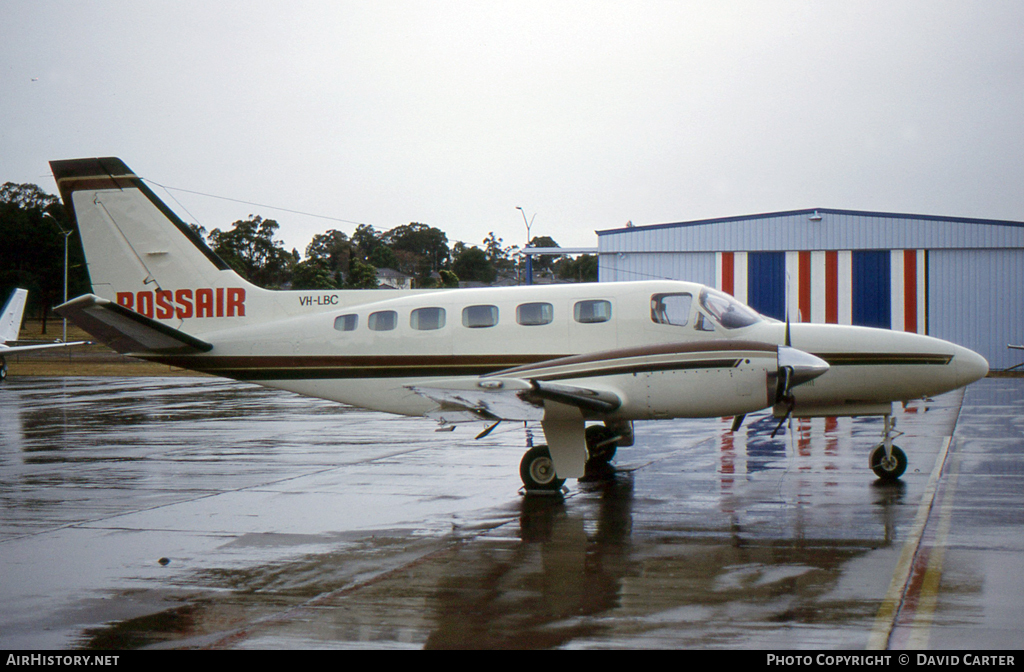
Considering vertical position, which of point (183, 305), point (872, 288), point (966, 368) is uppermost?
point (872, 288)

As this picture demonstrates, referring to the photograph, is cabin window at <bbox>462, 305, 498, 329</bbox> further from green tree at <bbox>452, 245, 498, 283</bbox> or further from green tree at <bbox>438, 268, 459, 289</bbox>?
green tree at <bbox>452, 245, 498, 283</bbox>

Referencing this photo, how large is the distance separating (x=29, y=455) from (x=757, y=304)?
30906 millimetres

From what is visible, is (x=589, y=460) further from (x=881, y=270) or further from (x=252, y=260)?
(x=252, y=260)

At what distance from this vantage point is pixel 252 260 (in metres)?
87.6

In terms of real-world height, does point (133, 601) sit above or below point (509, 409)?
below

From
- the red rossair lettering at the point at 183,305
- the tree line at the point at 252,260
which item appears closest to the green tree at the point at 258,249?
the tree line at the point at 252,260

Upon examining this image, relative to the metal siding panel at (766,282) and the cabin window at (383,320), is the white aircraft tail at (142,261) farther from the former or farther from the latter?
the metal siding panel at (766,282)

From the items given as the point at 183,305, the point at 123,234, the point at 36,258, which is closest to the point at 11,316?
the point at 123,234

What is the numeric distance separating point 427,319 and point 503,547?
4.91 meters

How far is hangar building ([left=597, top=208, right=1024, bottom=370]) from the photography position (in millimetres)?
37125

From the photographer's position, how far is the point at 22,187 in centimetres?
10638

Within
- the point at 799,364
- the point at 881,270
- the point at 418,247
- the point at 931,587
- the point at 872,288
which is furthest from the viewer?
the point at 418,247

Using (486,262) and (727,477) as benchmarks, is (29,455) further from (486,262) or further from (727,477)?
(486,262)

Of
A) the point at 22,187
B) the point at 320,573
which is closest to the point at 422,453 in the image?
the point at 320,573
